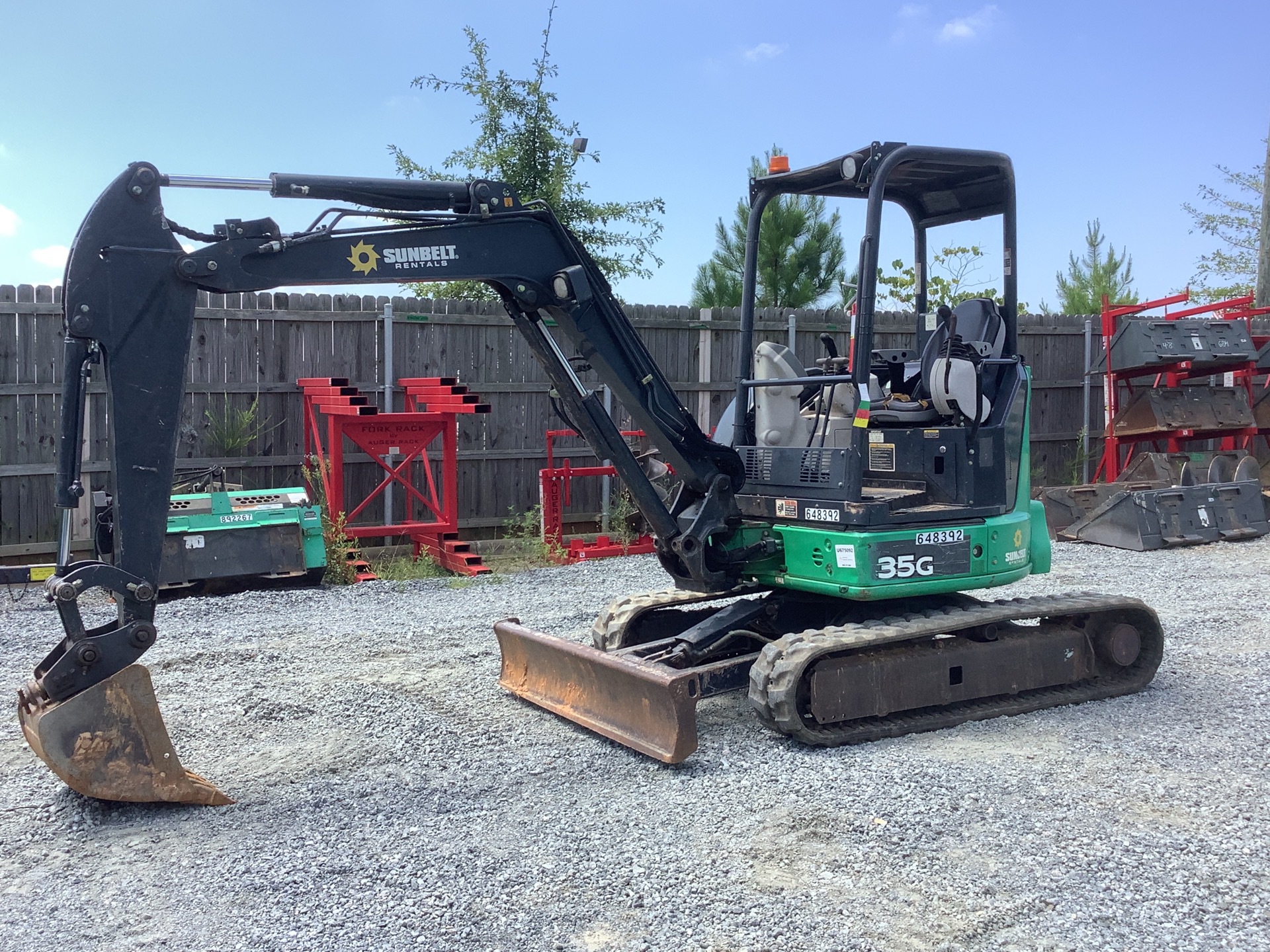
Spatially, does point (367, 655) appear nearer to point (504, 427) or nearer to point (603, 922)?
point (603, 922)

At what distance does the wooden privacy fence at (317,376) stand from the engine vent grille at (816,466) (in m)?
6.31

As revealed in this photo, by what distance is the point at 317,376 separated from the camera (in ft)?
36.3

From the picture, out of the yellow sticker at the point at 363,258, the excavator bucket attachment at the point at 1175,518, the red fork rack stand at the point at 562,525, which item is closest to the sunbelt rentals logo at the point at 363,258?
the yellow sticker at the point at 363,258

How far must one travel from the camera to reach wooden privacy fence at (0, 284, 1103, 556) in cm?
999

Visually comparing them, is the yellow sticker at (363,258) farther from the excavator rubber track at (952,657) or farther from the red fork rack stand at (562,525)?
the red fork rack stand at (562,525)

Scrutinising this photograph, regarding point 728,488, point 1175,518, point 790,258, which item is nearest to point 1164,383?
point 1175,518

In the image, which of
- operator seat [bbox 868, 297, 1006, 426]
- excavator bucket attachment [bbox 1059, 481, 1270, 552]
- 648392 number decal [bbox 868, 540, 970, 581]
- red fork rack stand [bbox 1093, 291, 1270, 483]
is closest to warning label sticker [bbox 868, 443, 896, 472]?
operator seat [bbox 868, 297, 1006, 426]

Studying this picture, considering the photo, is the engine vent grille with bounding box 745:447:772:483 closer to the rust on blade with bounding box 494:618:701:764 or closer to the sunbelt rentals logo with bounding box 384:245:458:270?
the rust on blade with bounding box 494:618:701:764

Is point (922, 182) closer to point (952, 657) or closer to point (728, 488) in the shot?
point (728, 488)

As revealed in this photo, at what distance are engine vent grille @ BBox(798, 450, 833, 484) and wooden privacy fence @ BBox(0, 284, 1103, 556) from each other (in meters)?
6.31

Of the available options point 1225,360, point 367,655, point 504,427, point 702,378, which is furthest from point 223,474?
point 1225,360

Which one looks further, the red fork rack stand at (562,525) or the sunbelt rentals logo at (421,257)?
the red fork rack stand at (562,525)

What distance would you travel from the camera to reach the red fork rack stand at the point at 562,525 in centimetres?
1112

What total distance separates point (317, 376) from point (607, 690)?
659 cm
